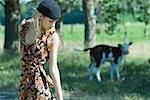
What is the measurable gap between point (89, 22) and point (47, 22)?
1878 centimetres

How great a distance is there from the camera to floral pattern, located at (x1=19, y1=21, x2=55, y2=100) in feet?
19.7

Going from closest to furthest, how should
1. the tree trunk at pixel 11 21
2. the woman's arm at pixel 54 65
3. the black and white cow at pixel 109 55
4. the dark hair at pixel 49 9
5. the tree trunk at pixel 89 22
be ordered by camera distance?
the dark hair at pixel 49 9, the woman's arm at pixel 54 65, the black and white cow at pixel 109 55, the tree trunk at pixel 11 21, the tree trunk at pixel 89 22

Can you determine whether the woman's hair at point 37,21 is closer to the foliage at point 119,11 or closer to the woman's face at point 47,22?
the woman's face at point 47,22

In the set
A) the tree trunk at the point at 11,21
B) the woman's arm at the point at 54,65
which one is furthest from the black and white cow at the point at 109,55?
the woman's arm at the point at 54,65

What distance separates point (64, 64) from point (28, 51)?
42.3 ft

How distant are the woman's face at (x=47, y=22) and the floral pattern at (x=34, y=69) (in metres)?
0.09

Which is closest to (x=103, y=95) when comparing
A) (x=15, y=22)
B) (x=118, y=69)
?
(x=118, y=69)

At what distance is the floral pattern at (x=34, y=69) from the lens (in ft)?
19.7

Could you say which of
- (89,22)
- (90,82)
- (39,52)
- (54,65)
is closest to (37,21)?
(39,52)

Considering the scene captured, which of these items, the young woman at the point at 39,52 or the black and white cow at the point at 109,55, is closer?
the young woman at the point at 39,52

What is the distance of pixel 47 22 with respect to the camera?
19.3ft

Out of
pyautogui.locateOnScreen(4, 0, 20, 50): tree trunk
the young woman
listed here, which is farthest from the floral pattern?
pyautogui.locateOnScreen(4, 0, 20, 50): tree trunk

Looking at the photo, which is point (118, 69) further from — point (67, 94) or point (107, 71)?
point (67, 94)

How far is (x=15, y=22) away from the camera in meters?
24.1
